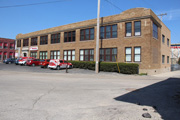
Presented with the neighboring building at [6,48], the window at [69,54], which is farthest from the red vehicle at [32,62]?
the neighboring building at [6,48]

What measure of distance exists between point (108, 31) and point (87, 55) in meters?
5.74

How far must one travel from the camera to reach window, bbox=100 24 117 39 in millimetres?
23453

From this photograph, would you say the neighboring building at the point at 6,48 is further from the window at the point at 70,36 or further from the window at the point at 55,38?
the window at the point at 70,36

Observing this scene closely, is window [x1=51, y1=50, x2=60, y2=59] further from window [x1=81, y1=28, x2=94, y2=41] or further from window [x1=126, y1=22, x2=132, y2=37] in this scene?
window [x1=126, y1=22, x2=132, y2=37]

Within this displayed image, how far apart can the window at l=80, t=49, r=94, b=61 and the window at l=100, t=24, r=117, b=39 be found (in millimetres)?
3385

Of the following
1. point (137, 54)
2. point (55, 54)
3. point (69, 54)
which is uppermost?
point (55, 54)

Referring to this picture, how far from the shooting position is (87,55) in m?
26.7

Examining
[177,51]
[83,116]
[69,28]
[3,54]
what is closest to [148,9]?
[69,28]

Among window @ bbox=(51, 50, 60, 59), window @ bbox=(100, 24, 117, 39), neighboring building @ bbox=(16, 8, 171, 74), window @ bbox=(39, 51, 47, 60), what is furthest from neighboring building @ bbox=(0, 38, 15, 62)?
window @ bbox=(100, 24, 117, 39)

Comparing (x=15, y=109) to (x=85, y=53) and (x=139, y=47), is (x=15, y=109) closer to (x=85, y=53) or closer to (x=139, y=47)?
(x=139, y=47)

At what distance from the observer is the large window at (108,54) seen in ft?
76.2

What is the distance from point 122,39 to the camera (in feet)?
73.2

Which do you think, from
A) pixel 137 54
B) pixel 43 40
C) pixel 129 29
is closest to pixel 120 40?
pixel 129 29

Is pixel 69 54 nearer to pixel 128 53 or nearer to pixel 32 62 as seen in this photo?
pixel 32 62
